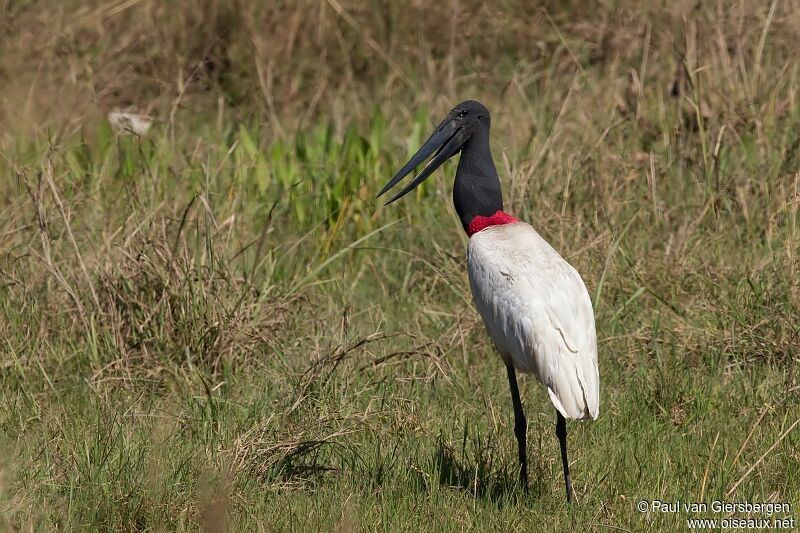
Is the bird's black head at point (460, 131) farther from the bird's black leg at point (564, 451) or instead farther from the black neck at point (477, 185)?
the bird's black leg at point (564, 451)

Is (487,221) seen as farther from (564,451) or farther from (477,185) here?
(564,451)

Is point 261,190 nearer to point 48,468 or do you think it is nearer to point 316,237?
point 316,237

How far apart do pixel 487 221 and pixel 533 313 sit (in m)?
0.65

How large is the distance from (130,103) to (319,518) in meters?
4.97

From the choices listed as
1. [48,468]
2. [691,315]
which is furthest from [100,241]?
[691,315]

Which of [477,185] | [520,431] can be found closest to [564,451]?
[520,431]

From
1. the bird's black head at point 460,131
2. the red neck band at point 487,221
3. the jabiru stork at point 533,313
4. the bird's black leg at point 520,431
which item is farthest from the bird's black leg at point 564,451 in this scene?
the bird's black head at point 460,131

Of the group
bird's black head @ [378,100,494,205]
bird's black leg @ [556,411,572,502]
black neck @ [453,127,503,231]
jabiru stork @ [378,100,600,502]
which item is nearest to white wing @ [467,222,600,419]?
jabiru stork @ [378,100,600,502]

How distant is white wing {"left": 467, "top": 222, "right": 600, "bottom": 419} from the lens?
3.75m

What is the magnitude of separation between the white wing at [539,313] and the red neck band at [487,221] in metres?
0.15

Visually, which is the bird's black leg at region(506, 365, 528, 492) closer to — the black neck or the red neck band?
the red neck band

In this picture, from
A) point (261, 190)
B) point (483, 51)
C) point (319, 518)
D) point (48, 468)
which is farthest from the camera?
point (483, 51)

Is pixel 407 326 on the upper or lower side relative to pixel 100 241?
lower

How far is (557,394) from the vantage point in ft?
12.3
